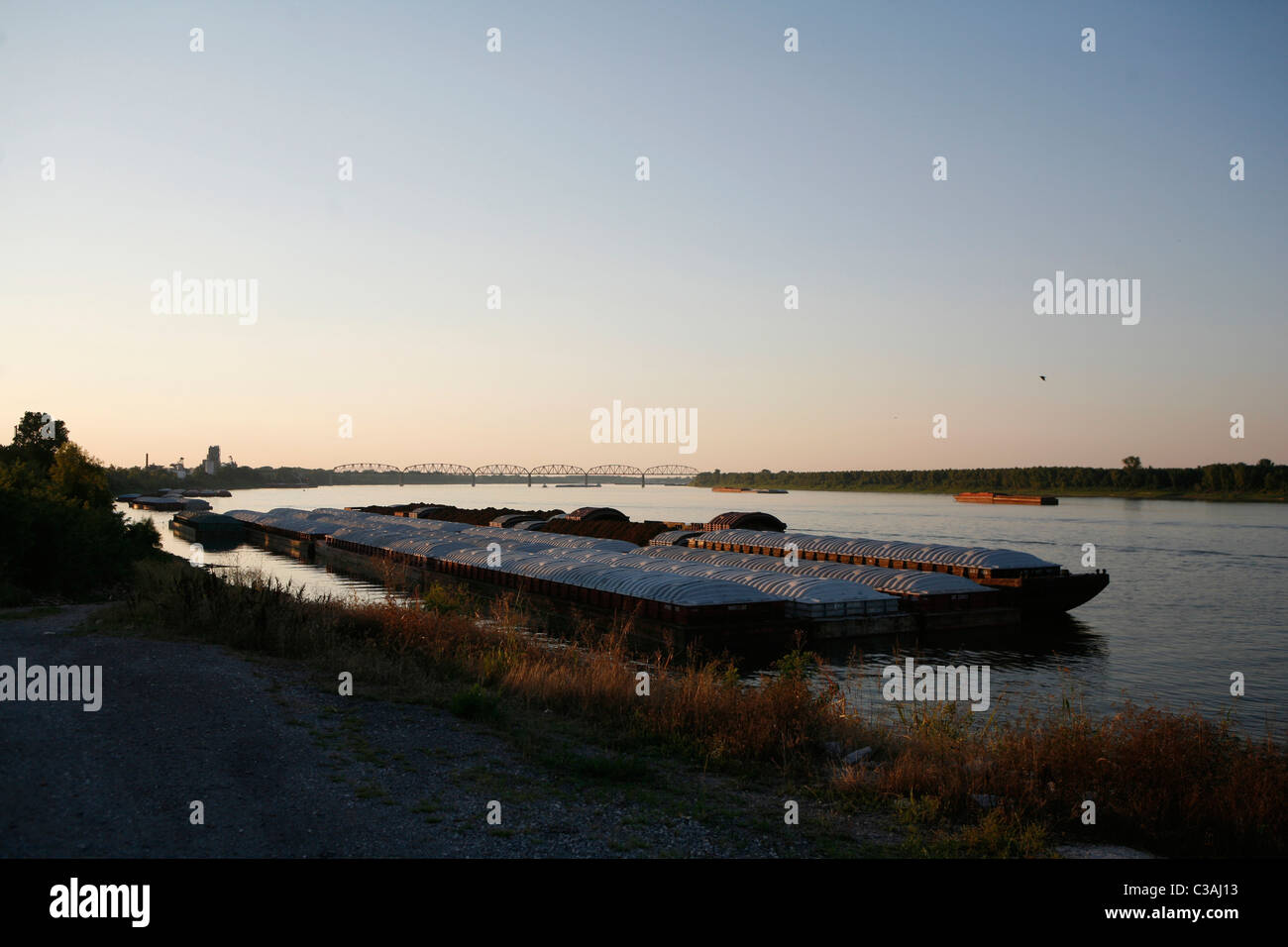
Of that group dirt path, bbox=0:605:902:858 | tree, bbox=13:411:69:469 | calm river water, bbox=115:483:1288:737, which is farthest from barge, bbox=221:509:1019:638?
tree, bbox=13:411:69:469

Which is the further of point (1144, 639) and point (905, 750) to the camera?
point (1144, 639)

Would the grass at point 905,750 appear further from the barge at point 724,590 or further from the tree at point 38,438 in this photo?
the tree at point 38,438

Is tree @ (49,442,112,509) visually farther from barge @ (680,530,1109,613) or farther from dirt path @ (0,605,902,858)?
dirt path @ (0,605,902,858)

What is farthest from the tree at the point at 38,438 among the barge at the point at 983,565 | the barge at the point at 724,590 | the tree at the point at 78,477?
the barge at the point at 983,565

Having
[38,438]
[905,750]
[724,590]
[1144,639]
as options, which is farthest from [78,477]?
[1144,639]

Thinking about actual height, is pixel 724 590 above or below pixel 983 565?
above

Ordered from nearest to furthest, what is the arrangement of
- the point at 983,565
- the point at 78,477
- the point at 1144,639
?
the point at 1144,639 → the point at 983,565 → the point at 78,477

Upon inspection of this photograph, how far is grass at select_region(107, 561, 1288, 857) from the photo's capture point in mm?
10906

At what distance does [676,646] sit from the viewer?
3133 cm

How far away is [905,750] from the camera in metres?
13.8

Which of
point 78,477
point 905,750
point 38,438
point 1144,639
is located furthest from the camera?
point 38,438

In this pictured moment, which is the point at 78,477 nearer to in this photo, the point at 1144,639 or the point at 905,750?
the point at 905,750

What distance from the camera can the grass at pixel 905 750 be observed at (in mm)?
10906
